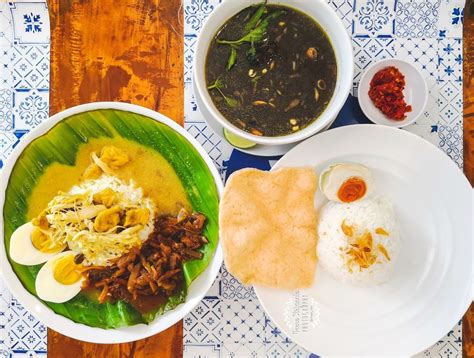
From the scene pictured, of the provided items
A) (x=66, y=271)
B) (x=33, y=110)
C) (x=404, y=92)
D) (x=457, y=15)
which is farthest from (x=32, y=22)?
(x=457, y=15)

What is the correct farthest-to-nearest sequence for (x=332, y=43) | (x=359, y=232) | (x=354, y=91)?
1. (x=354, y=91)
2. (x=359, y=232)
3. (x=332, y=43)

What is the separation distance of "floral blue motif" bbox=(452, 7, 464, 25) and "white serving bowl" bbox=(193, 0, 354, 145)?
21.3 inches

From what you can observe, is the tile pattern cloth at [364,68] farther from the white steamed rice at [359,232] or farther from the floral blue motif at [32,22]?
the floral blue motif at [32,22]

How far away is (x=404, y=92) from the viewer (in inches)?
66.3

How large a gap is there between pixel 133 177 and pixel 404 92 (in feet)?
2.93

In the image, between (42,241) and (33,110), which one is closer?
(42,241)

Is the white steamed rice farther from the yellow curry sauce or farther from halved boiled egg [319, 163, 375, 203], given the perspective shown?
the yellow curry sauce

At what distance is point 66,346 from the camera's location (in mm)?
1764

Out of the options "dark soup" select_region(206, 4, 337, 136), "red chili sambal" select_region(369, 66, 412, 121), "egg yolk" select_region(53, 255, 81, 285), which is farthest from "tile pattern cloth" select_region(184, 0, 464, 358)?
"egg yolk" select_region(53, 255, 81, 285)

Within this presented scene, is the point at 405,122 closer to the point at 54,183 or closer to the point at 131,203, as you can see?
the point at 131,203

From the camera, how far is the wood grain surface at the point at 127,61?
1.75m

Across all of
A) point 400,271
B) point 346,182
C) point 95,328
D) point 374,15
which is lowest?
point 95,328

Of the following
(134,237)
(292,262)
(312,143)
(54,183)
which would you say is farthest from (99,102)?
(292,262)

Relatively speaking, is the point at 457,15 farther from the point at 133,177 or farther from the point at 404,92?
the point at 133,177
